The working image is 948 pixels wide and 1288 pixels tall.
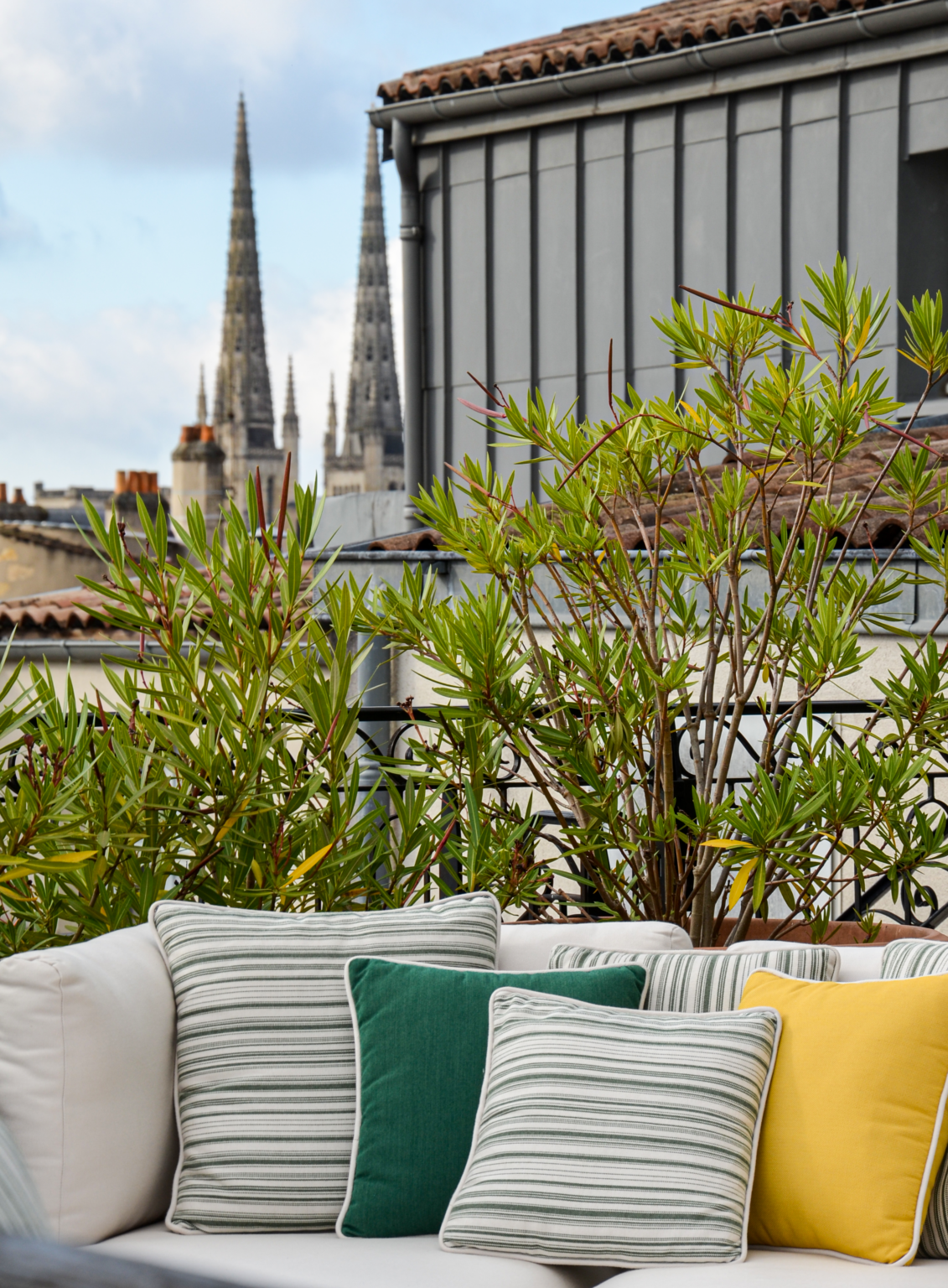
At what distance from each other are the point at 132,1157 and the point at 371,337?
76.3 m

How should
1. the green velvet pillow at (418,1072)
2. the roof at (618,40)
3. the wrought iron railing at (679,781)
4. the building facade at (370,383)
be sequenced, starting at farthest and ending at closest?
the building facade at (370,383) < the roof at (618,40) < the wrought iron railing at (679,781) < the green velvet pillow at (418,1072)

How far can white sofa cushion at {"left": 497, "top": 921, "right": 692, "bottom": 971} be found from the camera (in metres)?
2.39

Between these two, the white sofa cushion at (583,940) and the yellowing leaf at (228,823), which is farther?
the yellowing leaf at (228,823)

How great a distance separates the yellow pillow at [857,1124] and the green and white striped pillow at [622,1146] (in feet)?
0.15

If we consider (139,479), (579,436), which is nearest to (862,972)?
(579,436)

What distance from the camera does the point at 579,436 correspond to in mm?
3098

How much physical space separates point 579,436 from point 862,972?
4.61ft

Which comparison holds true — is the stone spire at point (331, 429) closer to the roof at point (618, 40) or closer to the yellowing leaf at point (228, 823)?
the roof at point (618, 40)

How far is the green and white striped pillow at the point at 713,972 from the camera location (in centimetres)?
218

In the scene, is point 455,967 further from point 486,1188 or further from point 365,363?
point 365,363

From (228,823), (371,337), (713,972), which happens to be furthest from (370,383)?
(713,972)

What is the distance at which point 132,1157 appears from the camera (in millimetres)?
2047

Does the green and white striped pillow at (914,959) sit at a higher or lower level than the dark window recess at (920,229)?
lower

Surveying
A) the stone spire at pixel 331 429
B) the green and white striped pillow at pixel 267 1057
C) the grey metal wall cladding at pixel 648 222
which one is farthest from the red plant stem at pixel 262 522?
the stone spire at pixel 331 429
